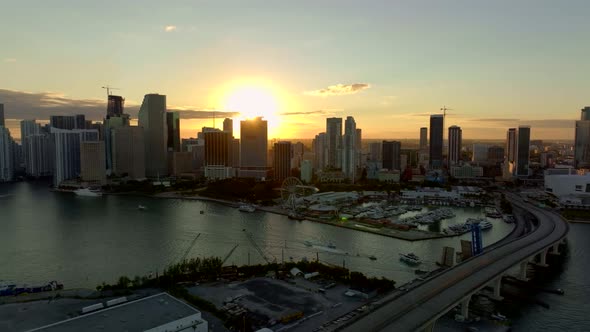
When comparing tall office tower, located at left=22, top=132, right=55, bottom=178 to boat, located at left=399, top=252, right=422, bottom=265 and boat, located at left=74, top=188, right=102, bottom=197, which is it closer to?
boat, located at left=74, top=188, right=102, bottom=197

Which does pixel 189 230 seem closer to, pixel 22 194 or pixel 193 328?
pixel 193 328

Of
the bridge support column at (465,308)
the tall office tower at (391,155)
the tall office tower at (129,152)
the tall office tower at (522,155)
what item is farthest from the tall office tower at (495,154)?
the bridge support column at (465,308)

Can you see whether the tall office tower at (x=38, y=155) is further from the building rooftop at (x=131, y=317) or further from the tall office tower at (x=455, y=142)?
the tall office tower at (x=455, y=142)

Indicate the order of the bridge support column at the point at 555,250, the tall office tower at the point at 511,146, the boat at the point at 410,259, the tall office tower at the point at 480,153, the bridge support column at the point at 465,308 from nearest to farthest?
1. the bridge support column at the point at 465,308
2. the boat at the point at 410,259
3. the bridge support column at the point at 555,250
4. the tall office tower at the point at 511,146
5. the tall office tower at the point at 480,153

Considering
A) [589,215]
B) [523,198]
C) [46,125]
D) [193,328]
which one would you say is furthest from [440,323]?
[46,125]

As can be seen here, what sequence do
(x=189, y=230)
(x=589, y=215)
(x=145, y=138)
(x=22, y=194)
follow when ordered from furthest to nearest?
1. (x=145, y=138)
2. (x=22, y=194)
3. (x=589, y=215)
4. (x=189, y=230)
